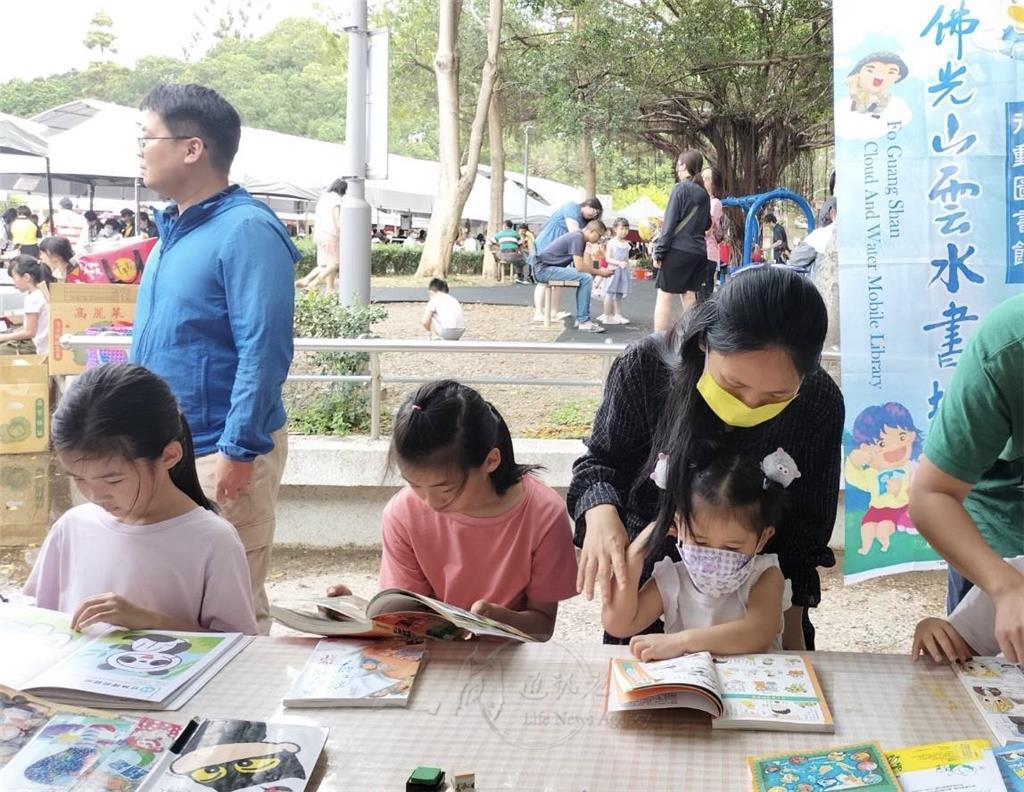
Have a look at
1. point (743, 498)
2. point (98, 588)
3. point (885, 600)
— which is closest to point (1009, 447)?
point (743, 498)

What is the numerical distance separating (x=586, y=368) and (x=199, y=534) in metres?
5.62

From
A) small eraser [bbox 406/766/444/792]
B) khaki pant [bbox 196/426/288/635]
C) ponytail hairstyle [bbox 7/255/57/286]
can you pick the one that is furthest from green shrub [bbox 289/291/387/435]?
small eraser [bbox 406/766/444/792]

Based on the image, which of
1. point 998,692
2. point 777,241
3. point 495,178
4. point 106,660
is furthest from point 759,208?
point 495,178

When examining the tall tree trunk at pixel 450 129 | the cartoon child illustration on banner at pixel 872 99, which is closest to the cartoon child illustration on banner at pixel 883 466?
the cartoon child illustration on banner at pixel 872 99

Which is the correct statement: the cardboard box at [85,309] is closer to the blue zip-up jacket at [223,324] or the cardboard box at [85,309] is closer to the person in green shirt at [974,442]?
the blue zip-up jacket at [223,324]

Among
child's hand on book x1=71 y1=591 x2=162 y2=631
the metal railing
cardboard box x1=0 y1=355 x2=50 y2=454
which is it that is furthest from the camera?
cardboard box x1=0 y1=355 x2=50 y2=454

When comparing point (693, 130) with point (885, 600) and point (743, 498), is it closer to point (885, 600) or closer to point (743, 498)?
point (885, 600)

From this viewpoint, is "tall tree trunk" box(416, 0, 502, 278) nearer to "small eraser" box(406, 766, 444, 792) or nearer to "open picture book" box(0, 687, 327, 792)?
"open picture book" box(0, 687, 327, 792)

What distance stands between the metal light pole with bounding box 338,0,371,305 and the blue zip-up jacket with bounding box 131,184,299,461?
301 cm

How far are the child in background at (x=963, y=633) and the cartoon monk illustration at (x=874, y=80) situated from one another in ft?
6.18

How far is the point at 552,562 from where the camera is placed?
185cm

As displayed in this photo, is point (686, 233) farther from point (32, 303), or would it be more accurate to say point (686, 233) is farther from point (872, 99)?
point (32, 303)

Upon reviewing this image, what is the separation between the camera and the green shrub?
15.4 ft

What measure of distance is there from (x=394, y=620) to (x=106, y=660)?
0.41 metres
